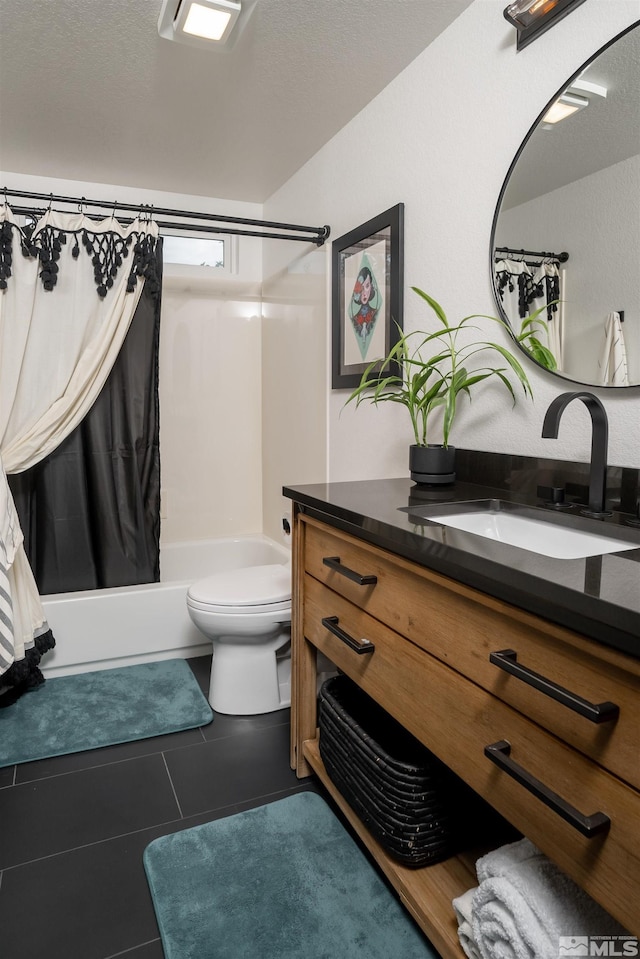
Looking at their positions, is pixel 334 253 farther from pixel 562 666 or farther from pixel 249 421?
pixel 562 666

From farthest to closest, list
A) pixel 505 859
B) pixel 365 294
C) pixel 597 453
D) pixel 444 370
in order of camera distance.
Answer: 1. pixel 365 294
2. pixel 444 370
3. pixel 597 453
4. pixel 505 859

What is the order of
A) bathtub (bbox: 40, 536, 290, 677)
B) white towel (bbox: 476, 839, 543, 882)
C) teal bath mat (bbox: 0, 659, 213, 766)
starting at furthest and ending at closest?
1. bathtub (bbox: 40, 536, 290, 677)
2. teal bath mat (bbox: 0, 659, 213, 766)
3. white towel (bbox: 476, 839, 543, 882)

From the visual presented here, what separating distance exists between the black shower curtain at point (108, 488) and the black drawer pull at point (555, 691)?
7.25ft

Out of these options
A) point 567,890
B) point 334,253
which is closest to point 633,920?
point 567,890

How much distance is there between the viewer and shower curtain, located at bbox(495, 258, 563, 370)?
1468mm

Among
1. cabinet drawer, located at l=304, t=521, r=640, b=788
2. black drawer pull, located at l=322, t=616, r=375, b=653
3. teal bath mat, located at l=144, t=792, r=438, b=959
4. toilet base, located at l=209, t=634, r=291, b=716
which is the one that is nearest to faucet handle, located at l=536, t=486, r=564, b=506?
cabinet drawer, located at l=304, t=521, r=640, b=788

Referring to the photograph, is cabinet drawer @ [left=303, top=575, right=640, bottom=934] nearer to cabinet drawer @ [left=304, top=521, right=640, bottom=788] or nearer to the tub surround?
cabinet drawer @ [left=304, top=521, right=640, bottom=788]

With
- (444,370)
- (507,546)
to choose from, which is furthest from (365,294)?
(507,546)

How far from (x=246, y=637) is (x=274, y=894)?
917 millimetres

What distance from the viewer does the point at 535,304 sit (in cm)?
152

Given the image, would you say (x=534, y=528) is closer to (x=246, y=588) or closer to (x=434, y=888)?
(x=434, y=888)

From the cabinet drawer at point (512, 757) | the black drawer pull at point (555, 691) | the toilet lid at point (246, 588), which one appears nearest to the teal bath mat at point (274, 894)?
the cabinet drawer at point (512, 757)

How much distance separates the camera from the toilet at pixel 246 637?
2.15 m

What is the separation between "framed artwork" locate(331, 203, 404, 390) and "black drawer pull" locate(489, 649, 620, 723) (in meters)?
1.35
